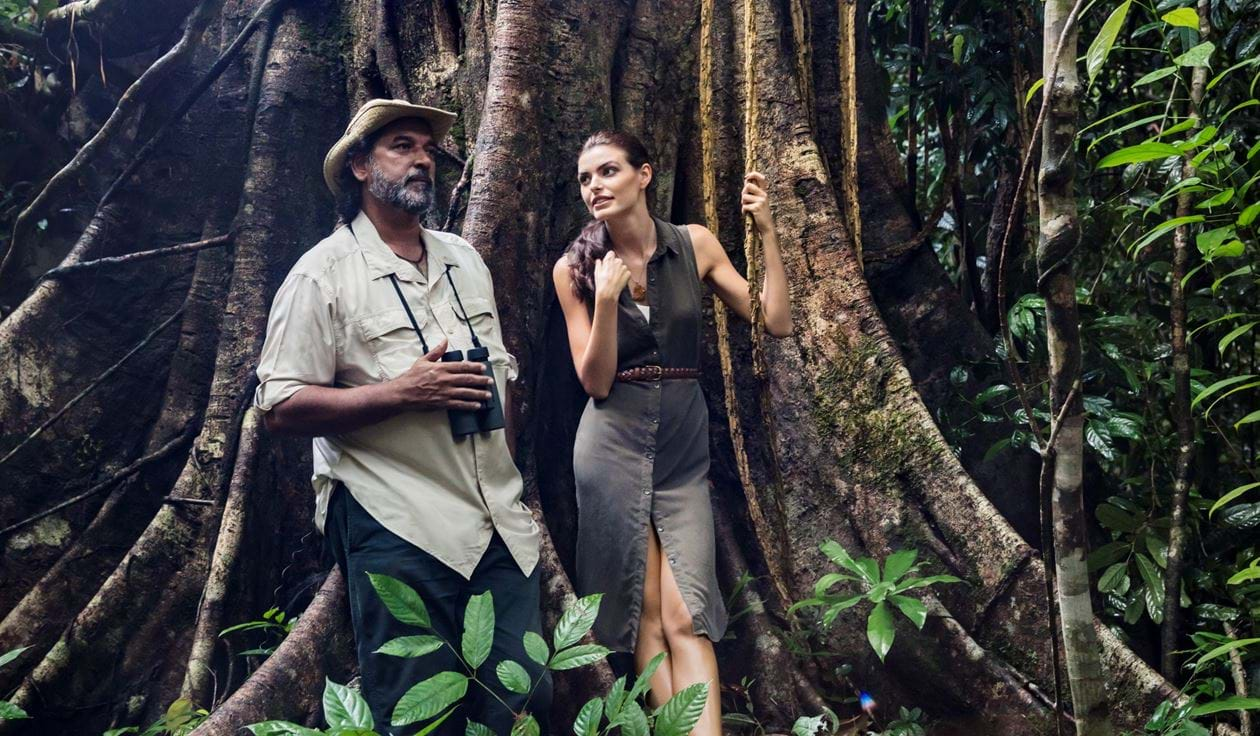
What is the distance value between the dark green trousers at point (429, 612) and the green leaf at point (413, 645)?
1.56ft

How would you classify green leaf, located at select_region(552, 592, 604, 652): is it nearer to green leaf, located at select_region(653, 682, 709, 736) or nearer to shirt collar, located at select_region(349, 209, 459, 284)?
green leaf, located at select_region(653, 682, 709, 736)

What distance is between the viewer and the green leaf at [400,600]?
236cm

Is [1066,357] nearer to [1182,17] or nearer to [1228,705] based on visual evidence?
[1182,17]

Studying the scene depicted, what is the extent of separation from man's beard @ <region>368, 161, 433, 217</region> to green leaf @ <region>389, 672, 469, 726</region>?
1.47 metres

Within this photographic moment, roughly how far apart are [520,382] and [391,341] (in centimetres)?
97

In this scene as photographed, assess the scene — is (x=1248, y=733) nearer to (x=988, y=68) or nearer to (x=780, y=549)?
(x=780, y=549)

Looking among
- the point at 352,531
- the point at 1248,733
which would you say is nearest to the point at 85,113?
the point at 352,531

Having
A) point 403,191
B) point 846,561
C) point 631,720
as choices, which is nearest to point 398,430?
point 403,191

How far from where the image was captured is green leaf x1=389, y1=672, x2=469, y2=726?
2234 mm

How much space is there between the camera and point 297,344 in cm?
299

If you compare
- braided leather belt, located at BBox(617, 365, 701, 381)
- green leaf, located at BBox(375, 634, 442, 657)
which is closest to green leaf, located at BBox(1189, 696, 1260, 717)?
braided leather belt, located at BBox(617, 365, 701, 381)

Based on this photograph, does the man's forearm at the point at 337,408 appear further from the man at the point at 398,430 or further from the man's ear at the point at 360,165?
the man's ear at the point at 360,165

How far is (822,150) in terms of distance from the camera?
4816 millimetres

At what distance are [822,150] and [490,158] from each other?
1524mm
